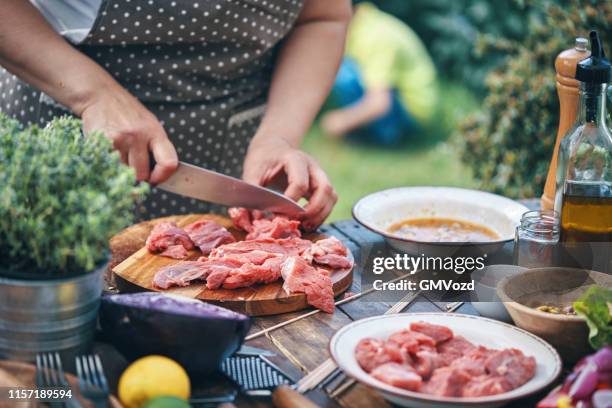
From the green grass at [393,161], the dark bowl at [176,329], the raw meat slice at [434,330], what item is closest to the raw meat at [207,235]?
the dark bowl at [176,329]

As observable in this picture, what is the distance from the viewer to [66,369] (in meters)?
1.68

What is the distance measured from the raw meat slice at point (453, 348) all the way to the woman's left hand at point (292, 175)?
92 cm

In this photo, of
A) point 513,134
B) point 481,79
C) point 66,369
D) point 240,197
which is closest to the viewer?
point 66,369

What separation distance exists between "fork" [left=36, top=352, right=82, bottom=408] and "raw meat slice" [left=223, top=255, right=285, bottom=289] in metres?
0.63

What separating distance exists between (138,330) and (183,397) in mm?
194

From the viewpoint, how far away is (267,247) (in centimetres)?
240

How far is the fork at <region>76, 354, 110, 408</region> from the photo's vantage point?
1528 millimetres

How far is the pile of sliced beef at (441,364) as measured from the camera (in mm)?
1611

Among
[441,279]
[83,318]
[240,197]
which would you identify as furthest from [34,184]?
[441,279]

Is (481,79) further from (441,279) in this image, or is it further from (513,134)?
(441,279)

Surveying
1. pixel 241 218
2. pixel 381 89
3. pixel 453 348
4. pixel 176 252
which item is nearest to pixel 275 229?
pixel 241 218

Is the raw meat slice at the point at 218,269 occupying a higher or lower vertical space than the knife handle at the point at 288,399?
lower

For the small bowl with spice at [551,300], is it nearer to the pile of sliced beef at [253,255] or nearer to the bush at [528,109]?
the pile of sliced beef at [253,255]

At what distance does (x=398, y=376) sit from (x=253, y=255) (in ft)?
2.57
